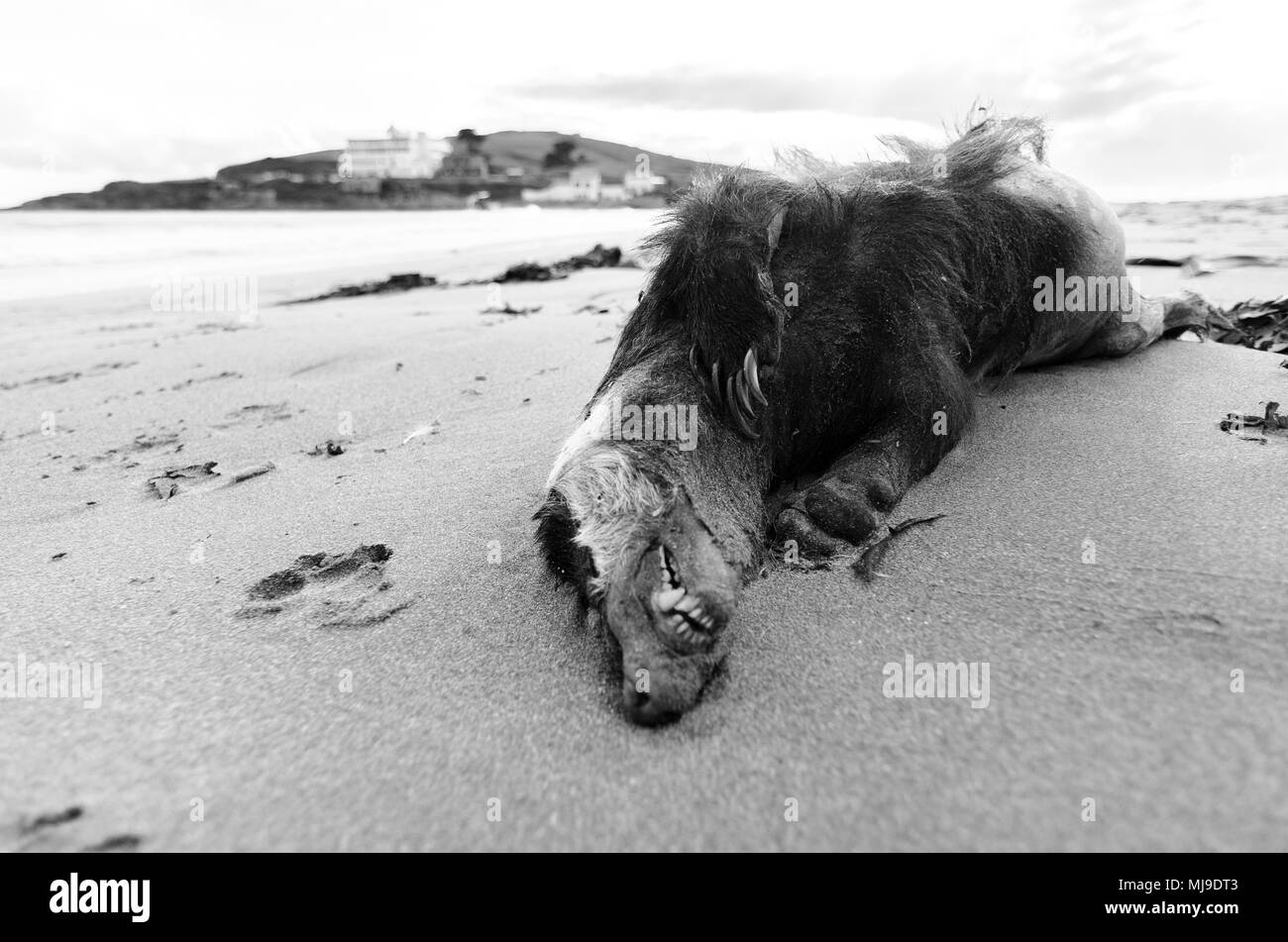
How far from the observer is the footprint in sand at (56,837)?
1.52m

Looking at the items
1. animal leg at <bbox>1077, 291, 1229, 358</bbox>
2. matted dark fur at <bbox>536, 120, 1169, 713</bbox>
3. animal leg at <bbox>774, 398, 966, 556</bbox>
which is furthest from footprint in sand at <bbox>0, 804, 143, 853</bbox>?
animal leg at <bbox>1077, 291, 1229, 358</bbox>

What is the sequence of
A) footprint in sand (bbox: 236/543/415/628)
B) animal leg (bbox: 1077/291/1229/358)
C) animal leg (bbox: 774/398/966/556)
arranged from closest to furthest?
1. footprint in sand (bbox: 236/543/415/628)
2. animal leg (bbox: 774/398/966/556)
3. animal leg (bbox: 1077/291/1229/358)

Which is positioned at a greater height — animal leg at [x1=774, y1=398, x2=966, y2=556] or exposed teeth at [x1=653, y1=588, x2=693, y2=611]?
animal leg at [x1=774, y1=398, x2=966, y2=556]

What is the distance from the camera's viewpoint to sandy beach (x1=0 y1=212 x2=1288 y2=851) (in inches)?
59.5

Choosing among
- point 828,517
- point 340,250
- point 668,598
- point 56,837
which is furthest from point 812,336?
point 340,250

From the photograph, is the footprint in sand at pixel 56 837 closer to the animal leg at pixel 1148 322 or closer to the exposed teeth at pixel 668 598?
the exposed teeth at pixel 668 598

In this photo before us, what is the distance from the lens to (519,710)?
1857 mm

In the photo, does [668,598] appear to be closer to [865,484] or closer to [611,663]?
[611,663]

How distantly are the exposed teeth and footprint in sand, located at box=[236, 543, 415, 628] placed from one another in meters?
0.91

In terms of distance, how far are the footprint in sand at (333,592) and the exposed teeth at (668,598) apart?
35.9 inches

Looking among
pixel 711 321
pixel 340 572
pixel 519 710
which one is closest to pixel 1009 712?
pixel 519 710

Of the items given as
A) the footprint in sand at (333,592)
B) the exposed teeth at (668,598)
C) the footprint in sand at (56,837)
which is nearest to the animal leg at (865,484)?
the exposed teeth at (668,598)

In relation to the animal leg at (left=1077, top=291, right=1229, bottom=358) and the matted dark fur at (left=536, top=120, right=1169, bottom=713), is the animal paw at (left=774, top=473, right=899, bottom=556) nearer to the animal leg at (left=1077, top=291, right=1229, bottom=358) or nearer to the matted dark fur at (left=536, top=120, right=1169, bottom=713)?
the matted dark fur at (left=536, top=120, right=1169, bottom=713)
